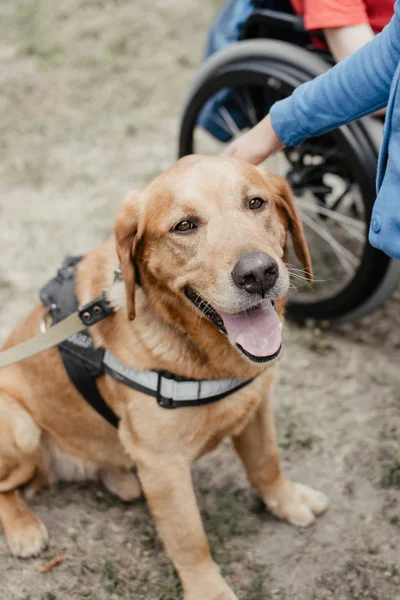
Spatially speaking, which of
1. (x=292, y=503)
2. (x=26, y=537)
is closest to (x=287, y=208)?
(x=292, y=503)

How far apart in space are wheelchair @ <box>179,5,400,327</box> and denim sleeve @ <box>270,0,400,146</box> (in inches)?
29.0

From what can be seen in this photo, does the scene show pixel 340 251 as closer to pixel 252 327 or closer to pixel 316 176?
pixel 316 176

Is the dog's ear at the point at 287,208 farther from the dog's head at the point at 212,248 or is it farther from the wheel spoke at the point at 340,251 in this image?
the wheel spoke at the point at 340,251

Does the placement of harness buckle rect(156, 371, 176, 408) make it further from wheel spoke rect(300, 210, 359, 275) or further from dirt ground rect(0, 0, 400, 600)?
wheel spoke rect(300, 210, 359, 275)

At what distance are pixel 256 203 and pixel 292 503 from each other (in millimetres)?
1207

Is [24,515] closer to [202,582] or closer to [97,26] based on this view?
[202,582]

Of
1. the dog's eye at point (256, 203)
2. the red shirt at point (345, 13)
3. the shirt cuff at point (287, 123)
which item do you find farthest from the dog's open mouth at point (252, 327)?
the red shirt at point (345, 13)

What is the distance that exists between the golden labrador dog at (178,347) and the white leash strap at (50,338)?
0.35 ft

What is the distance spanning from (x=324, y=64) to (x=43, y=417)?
1.92 m

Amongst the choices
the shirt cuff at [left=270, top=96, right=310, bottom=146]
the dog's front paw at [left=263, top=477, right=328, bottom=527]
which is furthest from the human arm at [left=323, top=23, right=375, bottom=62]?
the dog's front paw at [left=263, top=477, right=328, bottom=527]

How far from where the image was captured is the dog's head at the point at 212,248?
1730 millimetres

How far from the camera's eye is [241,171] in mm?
1941

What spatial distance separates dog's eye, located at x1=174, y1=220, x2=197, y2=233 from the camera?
6.20 ft

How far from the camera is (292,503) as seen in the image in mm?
2424
